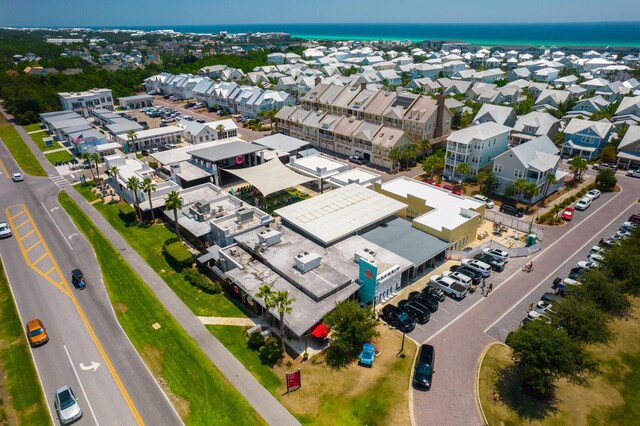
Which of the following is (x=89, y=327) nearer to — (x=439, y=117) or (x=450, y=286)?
(x=450, y=286)

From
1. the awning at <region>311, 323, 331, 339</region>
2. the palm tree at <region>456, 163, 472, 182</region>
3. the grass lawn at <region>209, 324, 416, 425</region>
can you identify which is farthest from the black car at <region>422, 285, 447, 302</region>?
the palm tree at <region>456, 163, 472, 182</region>

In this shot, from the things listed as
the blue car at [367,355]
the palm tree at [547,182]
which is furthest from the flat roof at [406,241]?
the palm tree at [547,182]

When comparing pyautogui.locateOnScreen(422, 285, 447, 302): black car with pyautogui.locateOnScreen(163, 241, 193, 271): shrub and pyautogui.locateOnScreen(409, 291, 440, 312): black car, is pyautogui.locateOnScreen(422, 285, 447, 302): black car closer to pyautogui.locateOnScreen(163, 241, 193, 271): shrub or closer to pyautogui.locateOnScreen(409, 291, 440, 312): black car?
pyautogui.locateOnScreen(409, 291, 440, 312): black car

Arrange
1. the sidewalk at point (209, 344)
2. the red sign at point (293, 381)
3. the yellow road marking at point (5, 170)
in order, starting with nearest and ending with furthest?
the sidewalk at point (209, 344) → the red sign at point (293, 381) → the yellow road marking at point (5, 170)

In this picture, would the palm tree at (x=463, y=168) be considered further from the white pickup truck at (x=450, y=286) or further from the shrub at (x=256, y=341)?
the shrub at (x=256, y=341)

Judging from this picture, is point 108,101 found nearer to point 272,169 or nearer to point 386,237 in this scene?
point 272,169

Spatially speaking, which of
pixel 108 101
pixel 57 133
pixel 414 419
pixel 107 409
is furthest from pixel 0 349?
pixel 108 101
